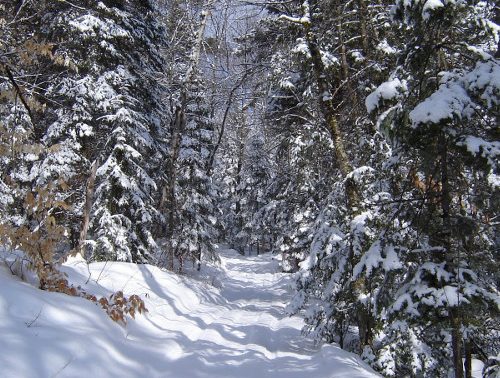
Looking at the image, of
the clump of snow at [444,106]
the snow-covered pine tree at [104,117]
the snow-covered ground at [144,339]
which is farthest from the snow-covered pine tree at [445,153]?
the snow-covered pine tree at [104,117]

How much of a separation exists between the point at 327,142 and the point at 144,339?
5.72 meters

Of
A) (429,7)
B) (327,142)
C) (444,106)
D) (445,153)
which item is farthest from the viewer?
(327,142)

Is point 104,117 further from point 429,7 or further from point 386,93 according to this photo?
point 429,7

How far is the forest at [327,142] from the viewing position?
12.8 feet

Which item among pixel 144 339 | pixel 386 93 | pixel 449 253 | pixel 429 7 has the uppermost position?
pixel 429 7

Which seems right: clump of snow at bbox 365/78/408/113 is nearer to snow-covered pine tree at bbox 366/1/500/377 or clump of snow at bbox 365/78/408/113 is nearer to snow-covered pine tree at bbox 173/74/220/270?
snow-covered pine tree at bbox 366/1/500/377

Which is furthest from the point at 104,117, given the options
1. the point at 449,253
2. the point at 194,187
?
the point at 449,253

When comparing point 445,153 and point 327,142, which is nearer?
point 445,153

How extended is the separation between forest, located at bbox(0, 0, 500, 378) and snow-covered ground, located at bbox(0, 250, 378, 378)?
50 centimetres

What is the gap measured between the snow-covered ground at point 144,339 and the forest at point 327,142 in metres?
0.50

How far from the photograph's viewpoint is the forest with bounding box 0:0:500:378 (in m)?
3.90

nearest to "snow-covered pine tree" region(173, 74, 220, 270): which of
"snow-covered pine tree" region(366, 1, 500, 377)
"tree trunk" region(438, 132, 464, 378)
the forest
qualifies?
the forest

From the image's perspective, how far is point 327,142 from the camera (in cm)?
919

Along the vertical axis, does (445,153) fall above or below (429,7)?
below
